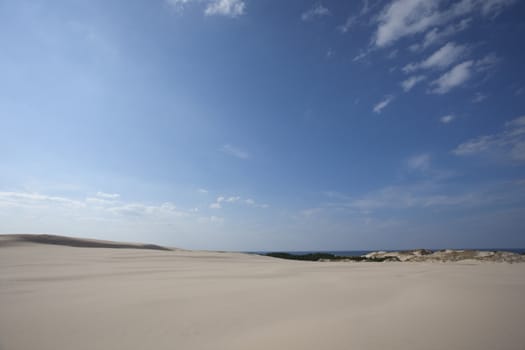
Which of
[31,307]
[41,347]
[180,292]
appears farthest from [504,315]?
[31,307]

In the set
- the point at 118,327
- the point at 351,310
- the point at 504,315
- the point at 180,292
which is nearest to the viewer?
the point at 118,327

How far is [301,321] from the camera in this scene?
1860mm

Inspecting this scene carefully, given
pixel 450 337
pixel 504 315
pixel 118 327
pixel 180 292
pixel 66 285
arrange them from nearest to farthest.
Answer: pixel 450 337
pixel 118 327
pixel 504 315
pixel 180 292
pixel 66 285

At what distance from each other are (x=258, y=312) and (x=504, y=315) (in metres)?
1.89

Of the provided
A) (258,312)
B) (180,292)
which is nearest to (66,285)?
(180,292)

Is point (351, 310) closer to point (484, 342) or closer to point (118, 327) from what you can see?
point (484, 342)

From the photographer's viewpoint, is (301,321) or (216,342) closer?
(216,342)

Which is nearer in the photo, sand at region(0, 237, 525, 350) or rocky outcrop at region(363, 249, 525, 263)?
sand at region(0, 237, 525, 350)

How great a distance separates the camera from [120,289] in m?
2.83

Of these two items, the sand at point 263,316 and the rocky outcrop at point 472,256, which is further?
the rocky outcrop at point 472,256

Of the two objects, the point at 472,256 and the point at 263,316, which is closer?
the point at 263,316

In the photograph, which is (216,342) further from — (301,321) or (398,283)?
(398,283)

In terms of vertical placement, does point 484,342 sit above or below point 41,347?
above

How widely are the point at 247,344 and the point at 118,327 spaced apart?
95 centimetres
